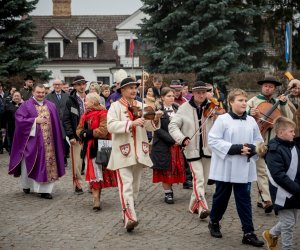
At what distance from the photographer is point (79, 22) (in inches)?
2185

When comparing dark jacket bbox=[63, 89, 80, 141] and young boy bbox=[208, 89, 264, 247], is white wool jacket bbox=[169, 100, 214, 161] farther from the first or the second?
dark jacket bbox=[63, 89, 80, 141]

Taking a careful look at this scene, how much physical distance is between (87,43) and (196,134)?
151 feet

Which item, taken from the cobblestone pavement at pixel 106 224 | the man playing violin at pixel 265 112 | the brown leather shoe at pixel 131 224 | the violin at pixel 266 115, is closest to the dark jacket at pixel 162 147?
the cobblestone pavement at pixel 106 224

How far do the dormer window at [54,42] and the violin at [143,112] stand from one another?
46.0m

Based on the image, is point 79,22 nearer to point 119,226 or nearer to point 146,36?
point 146,36

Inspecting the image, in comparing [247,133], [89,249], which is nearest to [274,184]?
[247,133]

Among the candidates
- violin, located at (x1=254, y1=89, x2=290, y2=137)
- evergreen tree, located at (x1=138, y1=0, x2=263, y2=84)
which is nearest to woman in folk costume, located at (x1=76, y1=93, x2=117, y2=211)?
violin, located at (x1=254, y1=89, x2=290, y2=137)

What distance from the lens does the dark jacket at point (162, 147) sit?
33.1 feet

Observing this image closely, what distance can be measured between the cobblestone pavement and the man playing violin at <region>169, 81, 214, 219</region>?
47 centimetres

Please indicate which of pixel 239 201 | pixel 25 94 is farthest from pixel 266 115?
pixel 25 94

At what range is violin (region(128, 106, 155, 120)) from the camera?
7.70 metres

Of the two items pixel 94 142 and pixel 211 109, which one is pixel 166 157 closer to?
pixel 94 142

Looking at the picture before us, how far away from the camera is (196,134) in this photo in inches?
334

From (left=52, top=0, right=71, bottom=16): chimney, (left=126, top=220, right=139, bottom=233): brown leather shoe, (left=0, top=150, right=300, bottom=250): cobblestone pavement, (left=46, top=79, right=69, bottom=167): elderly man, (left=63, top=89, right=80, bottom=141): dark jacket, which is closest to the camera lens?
(left=0, top=150, right=300, bottom=250): cobblestone pavement
